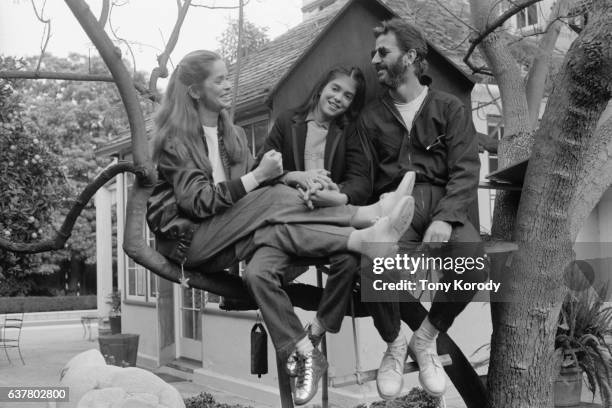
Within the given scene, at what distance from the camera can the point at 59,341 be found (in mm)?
17234

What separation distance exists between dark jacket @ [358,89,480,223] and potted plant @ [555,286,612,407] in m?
3.26

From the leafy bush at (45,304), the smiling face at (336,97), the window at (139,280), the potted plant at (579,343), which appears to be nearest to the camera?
the smiling face at (336,97)

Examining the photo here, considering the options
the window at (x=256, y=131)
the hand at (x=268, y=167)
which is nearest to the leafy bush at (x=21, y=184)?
the window at (x=256, y=131)

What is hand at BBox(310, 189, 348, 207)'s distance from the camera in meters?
3.35

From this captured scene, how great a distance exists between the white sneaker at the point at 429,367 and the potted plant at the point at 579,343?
306 cm

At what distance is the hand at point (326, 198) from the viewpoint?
3350 millimetres

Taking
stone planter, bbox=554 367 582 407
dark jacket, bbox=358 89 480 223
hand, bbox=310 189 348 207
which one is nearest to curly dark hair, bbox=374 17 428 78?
dark jacket, bbox=358 89 480 223

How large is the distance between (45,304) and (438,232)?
81.0ft

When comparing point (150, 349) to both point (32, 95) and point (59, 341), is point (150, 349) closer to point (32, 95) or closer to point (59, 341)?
point (59, 341)

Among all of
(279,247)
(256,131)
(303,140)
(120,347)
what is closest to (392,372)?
(279,247)

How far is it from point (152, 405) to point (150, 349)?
902 centimetres

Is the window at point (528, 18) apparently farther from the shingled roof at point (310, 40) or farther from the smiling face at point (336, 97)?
the smiling face at point (336, 97)

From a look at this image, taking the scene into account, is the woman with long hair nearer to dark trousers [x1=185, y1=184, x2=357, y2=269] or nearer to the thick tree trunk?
dark trousers [x1=185, y1=184, x2=357, y2=269]

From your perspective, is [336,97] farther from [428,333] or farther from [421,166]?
[428,333]
